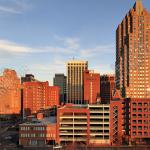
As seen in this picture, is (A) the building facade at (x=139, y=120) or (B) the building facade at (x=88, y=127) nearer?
(B) the building facade at (x=88, y=127)

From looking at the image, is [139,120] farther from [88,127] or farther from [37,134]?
[37,134]

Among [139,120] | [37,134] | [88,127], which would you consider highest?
[139,120]

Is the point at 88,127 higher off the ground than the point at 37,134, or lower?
higher

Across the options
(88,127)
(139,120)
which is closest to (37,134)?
(88,127)

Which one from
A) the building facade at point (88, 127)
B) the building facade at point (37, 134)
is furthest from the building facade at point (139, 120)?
the building facade at point (37, 134)

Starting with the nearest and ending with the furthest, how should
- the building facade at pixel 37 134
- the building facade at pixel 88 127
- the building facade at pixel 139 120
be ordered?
1. the building facade at pixel 37 134
2. the building facade at pixel 88 127
3. the building facade at pixel 139 120

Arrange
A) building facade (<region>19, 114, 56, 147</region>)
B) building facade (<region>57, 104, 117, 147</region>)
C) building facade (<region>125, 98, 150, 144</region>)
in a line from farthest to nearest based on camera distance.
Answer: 1. building facade (<region>125, 98, 150, 144</region>)
2. building facade (<region>57, 104, 117, 147</region>)
3. building facade (<region>19, 114, 56, 147</region>)

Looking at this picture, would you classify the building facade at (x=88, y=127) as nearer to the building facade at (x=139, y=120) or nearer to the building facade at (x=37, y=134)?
the building facade at (x=37, y=134)

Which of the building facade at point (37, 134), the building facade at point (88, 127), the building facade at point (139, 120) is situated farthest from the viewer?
the building facade at point (139, 120)

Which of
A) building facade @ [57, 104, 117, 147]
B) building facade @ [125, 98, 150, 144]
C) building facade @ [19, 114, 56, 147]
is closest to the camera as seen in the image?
building facade @ [19, 114, 56, 147]

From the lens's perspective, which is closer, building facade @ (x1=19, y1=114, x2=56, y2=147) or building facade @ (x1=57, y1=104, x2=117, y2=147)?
building facade @ (x1=19, y1=114, x2=56, y2=147)

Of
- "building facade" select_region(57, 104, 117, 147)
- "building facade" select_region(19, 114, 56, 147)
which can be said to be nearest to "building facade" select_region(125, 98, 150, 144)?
"building facade" select_region(57, 104, 117, 147)

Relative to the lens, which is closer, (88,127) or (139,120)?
(88,127)

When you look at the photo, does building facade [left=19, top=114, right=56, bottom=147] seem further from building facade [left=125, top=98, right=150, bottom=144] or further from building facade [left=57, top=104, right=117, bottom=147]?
building facade [left=125, top=98, right=150, bottom=144]
